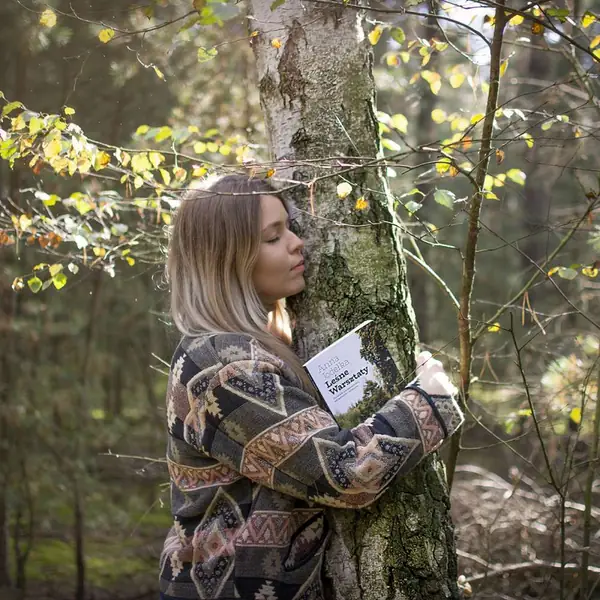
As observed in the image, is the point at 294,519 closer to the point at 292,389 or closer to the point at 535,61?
the point at 292,389

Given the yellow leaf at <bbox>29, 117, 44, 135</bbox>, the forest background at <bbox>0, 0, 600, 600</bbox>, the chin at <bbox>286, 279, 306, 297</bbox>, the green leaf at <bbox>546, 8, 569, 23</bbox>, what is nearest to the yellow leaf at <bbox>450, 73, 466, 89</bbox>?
the forest background at <bbox>0, 0, 600, 600</bbox>

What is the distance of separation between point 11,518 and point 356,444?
17.6 feet

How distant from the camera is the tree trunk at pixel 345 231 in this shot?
75.9 inches

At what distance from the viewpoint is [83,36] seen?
209 inches

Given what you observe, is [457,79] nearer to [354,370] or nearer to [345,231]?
[345,231]

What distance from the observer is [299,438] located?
1.72 m

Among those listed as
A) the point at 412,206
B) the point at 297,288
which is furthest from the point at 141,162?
the point at 412,206

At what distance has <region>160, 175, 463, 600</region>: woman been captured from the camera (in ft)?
5.69

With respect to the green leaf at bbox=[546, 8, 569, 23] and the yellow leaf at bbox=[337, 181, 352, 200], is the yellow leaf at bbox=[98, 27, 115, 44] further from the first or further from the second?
the green leaf at bbox=[546, 8, 569, 23]

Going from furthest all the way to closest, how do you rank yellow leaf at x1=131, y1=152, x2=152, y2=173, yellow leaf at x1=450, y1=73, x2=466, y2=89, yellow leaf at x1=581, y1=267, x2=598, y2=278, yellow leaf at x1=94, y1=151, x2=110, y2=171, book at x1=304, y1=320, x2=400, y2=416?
yellow leaf at x1=450, y1=73, x2=466, y2=89 → yellow leaf at x1=131, y1=152, x2=152, y2=173 → yellow leaf at x1=581, y1=267, x2=598, y2=278 → yellow leaf at x1=94, y1=151, x2=110, y2=171 → book at x1=304, y1=320, x2=400, y2=416

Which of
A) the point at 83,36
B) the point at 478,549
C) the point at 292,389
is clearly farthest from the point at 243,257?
the point at 83,36

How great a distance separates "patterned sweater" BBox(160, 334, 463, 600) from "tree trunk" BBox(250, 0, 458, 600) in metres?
0.18

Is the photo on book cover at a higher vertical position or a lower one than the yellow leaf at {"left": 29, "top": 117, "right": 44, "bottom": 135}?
lower

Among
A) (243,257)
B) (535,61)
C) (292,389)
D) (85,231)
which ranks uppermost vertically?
(535,61)
